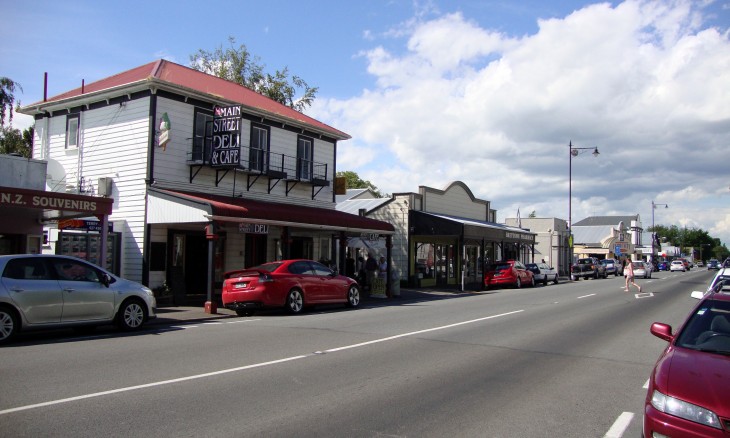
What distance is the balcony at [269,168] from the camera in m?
20.0

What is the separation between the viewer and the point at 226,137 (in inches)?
777

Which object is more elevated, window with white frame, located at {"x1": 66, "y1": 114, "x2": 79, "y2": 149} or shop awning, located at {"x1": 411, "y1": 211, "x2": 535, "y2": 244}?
window with white frame, located at {"x1": 66, "y1": 114, "x2": 79, "y2": 149}

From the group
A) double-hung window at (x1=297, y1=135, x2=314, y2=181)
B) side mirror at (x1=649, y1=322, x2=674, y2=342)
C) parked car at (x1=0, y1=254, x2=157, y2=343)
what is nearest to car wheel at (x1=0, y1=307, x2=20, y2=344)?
parked car at (x1=0, y1=254, x2=157, y2=343)

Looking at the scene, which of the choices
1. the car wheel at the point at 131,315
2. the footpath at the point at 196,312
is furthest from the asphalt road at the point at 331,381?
the footpath at the point at 196,312

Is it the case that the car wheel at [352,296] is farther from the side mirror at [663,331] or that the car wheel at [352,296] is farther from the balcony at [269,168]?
the side mirror at [663,331]

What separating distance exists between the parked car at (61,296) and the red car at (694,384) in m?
10.1

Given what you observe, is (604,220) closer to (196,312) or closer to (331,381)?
(196,312)

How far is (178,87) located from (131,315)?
30.9 feet

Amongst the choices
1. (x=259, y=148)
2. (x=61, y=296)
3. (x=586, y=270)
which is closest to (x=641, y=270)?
(x=586, y=270)

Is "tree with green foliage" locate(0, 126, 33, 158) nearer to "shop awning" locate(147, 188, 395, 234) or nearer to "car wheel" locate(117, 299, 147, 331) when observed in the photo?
"shop awning" locate(147, 188, 395, 234)

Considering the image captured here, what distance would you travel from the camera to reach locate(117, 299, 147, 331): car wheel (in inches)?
477

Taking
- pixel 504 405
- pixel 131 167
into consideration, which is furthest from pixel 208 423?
pixel 131 167

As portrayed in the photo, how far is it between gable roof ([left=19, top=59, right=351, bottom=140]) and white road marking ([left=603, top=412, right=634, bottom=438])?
16691 millimetres

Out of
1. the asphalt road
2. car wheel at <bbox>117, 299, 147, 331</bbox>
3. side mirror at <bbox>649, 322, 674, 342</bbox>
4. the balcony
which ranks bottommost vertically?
the asphalt road
